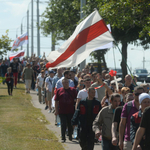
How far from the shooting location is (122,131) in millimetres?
6383

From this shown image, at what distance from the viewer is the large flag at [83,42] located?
8.67m

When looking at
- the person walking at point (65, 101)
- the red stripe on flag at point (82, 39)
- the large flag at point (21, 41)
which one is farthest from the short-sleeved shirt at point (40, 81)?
the large flag at point (21, 41)

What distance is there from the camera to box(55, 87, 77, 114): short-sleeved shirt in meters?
10.2

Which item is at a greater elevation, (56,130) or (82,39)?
(82,39)

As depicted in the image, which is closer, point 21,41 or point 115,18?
point 115,18

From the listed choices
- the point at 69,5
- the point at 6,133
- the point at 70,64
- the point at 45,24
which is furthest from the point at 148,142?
the point at 45,24

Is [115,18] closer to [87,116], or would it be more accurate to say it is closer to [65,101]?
[65,101]

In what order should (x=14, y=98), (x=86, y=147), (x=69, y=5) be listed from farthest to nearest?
(x=69, y=5) → (x=14, y=98) → (x=86, y=147)

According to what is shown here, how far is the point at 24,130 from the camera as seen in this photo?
11.6 meters

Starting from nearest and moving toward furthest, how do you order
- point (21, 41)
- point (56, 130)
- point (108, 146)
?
1. point (108, 146)
2. point (56, 130)
3. point (21, 41)

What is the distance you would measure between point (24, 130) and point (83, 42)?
3.90 metres

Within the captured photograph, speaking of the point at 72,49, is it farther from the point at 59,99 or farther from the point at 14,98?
the point at 14,98

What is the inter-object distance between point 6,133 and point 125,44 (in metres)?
23.3

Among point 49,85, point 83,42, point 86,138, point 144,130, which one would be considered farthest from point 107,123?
point 49,85
